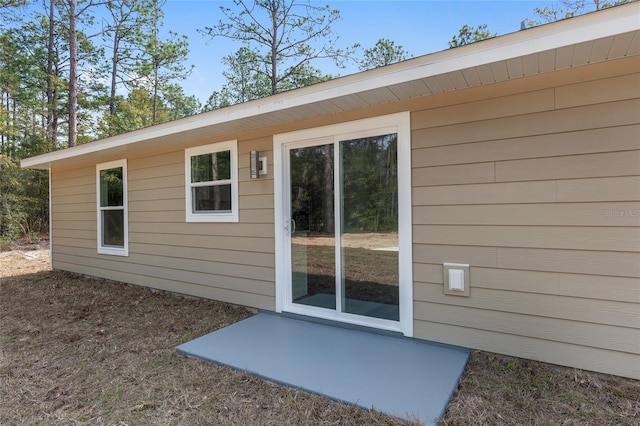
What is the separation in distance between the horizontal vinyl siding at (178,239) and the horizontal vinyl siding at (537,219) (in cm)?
177

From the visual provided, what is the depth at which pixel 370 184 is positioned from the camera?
10.7ft

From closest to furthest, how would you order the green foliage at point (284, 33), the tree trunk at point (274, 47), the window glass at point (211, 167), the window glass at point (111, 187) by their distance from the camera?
1. the window glass at point (211, 167)
2. the window glass at point (111, 187)
3. the green foliage at point (284, 33)
4. the tree trunk at point (274, 47)

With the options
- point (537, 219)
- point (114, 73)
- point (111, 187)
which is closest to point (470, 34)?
point (537, 219)

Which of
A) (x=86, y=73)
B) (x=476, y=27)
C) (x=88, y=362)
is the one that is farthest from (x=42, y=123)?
(x=476, y=27)

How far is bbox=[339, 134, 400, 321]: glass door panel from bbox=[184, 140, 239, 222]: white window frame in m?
1.43

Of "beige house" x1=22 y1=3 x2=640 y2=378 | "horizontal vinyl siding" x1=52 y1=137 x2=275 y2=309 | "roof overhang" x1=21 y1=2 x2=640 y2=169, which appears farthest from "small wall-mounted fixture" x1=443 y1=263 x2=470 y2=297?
"horizontal vinyl siding" x1=52 y1=137 x2=275 y2=309

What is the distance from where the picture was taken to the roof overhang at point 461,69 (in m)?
1.95

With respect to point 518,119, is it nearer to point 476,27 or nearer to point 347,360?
point 347,360

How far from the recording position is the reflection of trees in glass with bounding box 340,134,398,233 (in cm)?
313

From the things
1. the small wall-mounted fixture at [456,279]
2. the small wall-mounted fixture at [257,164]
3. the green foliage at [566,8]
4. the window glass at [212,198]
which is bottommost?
the small wall-mounted fixture at [456,279]

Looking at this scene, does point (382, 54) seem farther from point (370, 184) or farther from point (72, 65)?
point (72, 65)

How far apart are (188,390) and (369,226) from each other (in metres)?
1.95

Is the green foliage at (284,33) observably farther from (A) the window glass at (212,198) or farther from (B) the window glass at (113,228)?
(A) the window glass at (212,198)

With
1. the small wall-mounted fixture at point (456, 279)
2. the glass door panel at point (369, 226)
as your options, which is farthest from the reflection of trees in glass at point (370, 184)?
the small wall-mounted fixture at point (456, 279)
